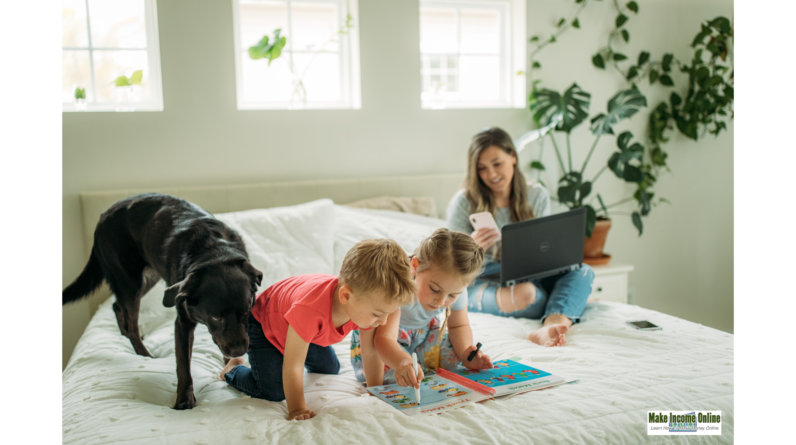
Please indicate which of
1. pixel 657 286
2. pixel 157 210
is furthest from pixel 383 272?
pixel 657 286

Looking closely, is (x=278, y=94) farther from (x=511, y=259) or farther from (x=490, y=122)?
(x=511, y=259)

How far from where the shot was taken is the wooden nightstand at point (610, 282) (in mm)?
2807

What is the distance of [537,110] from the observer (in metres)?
2.88

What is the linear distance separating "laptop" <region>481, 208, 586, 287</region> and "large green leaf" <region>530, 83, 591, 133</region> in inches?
41.1

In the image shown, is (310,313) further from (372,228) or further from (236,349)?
(372,228)

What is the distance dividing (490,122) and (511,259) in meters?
1.34

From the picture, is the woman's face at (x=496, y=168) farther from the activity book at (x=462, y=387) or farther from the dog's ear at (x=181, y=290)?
the dog's ear at (x=181, y=290)

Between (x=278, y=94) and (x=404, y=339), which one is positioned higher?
(x=278, y=94)

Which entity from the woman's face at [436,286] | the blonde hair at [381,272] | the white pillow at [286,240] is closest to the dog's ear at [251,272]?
the blonde hair at [381,272]

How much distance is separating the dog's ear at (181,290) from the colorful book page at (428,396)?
0.48 metres

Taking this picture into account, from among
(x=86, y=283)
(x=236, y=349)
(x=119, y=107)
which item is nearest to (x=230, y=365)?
(x=236, y=349)
